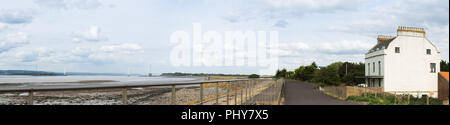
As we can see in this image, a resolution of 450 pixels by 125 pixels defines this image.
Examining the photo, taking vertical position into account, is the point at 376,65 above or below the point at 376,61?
below

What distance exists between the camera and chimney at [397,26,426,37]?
39031 millimetres

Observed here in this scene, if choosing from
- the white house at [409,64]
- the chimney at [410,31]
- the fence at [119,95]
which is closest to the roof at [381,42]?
the white house at [409,64]

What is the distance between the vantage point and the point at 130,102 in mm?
5172

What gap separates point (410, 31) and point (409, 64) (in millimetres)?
4037

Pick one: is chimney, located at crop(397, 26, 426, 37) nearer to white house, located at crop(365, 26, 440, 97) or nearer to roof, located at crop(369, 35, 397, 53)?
white house, located at crop(365, 26, 440, 97)

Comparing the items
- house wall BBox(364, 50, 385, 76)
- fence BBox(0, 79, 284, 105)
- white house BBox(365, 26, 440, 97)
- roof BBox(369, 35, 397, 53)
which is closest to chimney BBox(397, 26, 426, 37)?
white house BBox(365, 26, 440, 97)

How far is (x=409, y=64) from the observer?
3881 centimetres

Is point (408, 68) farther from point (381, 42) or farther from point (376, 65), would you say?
point (381, 42)

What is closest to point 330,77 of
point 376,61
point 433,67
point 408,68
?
point 376,61

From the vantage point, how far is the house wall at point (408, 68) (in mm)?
38344

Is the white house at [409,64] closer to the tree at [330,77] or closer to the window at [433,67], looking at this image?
the window at [433,67]

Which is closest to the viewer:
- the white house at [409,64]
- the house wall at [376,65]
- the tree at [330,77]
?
the tree at [330,77]
